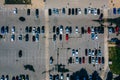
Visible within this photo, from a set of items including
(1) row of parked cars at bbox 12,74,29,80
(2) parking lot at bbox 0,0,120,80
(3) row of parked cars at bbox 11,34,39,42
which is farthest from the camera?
(3) row of parked cars at bbox 11,34,39,42

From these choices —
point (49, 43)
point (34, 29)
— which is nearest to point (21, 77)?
point (49, 43)

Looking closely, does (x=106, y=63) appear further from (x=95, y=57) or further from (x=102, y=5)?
(x=102, y=5)

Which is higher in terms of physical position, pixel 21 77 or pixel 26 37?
pixel 26 37

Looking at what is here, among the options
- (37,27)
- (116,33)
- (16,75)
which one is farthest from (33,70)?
(116,33)

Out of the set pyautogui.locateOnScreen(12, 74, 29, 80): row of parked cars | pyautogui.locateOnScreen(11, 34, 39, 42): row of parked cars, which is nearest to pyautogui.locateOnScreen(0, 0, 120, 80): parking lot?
pyautogui.locateOnScreen(11, 34, 39, 42): row of parked cars

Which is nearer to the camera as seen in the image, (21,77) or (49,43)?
(21,77)

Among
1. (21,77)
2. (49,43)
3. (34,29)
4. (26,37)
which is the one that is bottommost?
(21,77)

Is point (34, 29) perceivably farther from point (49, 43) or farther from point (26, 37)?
point (49, 43)

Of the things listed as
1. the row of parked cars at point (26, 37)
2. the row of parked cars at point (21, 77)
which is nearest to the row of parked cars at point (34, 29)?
the row of parked cars at point (26, 37)

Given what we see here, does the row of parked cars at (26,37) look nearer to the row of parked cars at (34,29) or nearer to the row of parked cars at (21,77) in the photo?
the row of parked cars at (34,29)

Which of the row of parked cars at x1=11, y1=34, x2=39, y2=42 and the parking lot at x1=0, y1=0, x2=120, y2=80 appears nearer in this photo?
the parking lot at x1=0, y1=0, x2=120, y2=80

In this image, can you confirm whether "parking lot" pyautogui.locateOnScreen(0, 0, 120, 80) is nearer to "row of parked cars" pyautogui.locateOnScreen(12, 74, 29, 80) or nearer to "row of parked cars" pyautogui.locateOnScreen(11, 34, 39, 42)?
"row of parked cars" pyautogui.locateOnScreen(11, 34, 39, 42)
